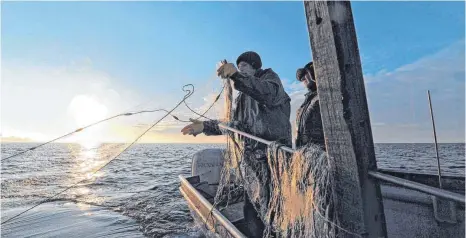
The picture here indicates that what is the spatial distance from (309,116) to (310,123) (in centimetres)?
10

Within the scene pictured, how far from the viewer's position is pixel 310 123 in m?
3.57

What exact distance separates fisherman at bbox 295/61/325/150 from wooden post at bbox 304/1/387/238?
1.32 m

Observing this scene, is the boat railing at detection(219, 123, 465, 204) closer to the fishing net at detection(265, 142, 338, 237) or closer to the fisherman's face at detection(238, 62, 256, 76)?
the fishing net at detection(265, 142, 338, 237)

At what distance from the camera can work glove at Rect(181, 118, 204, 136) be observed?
520cm

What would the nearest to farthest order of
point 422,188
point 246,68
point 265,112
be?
point 422,188
point 265,112
point 246,68

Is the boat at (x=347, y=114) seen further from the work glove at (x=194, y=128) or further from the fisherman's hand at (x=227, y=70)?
the work glove at (x=194, y=128)

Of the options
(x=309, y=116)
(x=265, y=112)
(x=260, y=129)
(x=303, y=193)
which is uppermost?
(x=265, y=112)

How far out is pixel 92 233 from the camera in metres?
8.12

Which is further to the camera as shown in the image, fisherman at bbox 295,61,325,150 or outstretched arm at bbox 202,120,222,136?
outstretched arm at bbox 202,120,222,136

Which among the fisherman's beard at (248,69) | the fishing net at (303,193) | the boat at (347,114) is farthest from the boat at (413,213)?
the fisherman's beard at (248,69)

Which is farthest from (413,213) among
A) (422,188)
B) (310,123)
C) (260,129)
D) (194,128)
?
(194,128)

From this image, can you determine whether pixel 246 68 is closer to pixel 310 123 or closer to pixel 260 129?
pixel 260 129

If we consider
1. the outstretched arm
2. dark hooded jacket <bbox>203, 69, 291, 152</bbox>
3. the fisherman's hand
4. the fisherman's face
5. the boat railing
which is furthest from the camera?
the outstretched arm

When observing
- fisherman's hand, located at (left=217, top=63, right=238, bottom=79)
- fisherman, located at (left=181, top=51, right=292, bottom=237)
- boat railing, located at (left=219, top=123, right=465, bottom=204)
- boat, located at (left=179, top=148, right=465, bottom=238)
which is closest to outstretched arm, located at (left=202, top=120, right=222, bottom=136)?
fisherman, located at (left=181, top=51, right=292, bottom=237)
